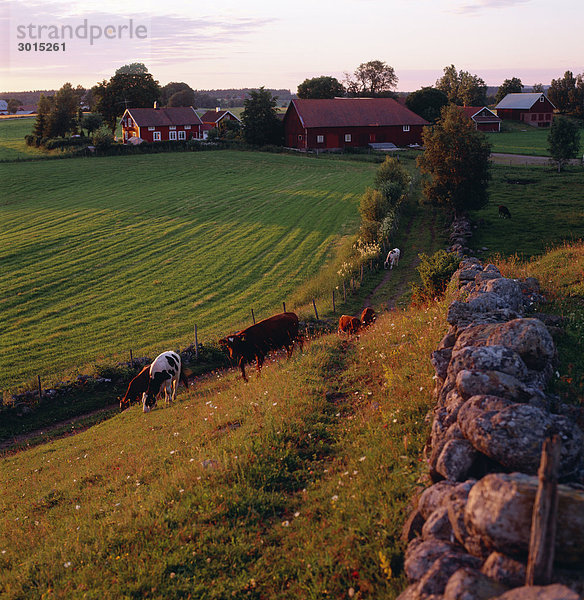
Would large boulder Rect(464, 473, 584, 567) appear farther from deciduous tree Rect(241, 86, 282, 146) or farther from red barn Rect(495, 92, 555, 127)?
red barn Rect(495, 92, 555, 127)

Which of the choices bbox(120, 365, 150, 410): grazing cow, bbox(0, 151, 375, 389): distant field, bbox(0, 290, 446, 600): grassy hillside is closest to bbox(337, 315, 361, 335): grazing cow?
bbox(0, 290, 446, 600): grassy hillside

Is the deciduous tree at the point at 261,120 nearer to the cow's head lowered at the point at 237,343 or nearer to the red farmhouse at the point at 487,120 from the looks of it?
the red farmhouse at the point at 487,120

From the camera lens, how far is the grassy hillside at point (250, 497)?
8.01 m

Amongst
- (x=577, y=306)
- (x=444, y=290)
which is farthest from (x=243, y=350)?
(x=577, y=306)

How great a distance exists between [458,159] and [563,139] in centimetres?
2783

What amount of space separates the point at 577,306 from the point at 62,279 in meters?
32.6

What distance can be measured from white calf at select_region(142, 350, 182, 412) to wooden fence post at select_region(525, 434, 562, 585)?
1670cm

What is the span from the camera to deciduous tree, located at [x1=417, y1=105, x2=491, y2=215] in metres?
41.5

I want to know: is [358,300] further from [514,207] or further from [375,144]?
[375,144]

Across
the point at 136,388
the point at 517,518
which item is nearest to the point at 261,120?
the point at 136,388

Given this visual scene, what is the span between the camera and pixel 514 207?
47.2 metres

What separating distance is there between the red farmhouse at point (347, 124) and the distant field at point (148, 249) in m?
14.8

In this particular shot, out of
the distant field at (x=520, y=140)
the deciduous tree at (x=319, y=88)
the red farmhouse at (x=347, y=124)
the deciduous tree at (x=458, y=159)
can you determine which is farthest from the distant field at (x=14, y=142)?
the distant field at (x=520, y=140)

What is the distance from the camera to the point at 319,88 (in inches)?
4884
